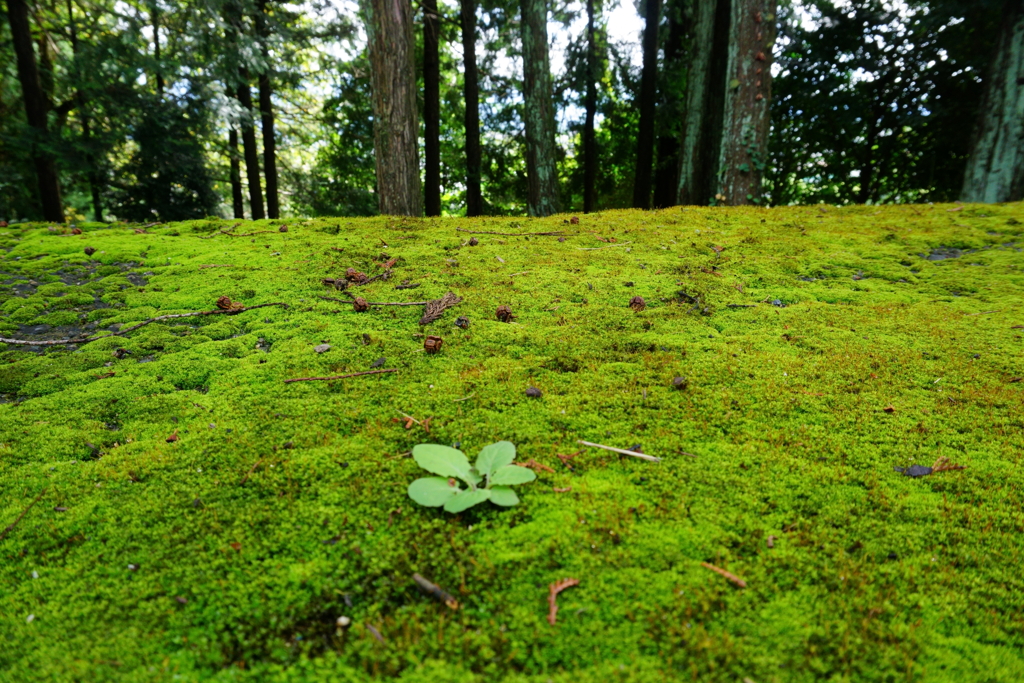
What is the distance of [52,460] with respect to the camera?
5.03 feet

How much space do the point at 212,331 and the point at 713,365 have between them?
2.45 metres

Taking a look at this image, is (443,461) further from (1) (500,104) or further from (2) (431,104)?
(1) (500,104)

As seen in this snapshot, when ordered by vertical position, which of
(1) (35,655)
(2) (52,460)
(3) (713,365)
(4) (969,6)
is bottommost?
(1) (35,655)

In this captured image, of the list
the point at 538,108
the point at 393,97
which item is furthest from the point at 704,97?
the point at 393,97

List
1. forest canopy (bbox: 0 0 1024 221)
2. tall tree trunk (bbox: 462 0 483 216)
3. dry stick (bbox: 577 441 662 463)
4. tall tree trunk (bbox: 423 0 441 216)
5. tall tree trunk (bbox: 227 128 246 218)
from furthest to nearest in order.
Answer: tall tree trunk (bbox: 227 128 246 218), tall tree trunk (bbox: 462 0 483 216), tall tree trunk (bbox: 423 0 441 216), forest canopy (bbox: 0 0 1024 221), dry stick (bbox: 577 441 662 463)

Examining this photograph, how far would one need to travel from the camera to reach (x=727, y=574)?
1.09 meters

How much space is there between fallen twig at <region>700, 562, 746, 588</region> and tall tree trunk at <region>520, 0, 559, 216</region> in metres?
8.39

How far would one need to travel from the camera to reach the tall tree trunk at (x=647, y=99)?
37.2ft

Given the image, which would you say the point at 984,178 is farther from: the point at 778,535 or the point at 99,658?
the point at 99,658

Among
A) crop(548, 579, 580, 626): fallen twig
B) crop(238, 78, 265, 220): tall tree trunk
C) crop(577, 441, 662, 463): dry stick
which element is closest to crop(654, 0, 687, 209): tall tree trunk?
crop(238, 78, 265, 220): tall tree trunk

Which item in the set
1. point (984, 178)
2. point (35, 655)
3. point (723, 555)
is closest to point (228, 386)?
point (35, 655)

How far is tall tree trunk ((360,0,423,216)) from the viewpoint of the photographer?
595 cm

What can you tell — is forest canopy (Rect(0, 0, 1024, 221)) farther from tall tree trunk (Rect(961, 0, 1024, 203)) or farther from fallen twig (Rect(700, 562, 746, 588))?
fallen twig (Rect(700, 562, 746, 588))

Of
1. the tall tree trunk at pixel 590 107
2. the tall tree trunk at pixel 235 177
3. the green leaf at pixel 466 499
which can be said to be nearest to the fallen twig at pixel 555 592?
the green leaf at pixel 466 499
